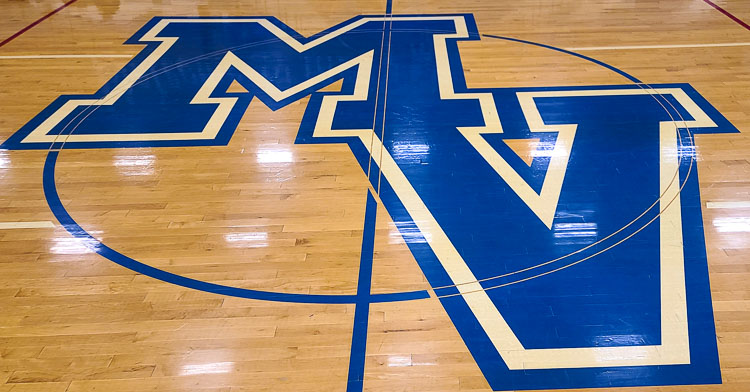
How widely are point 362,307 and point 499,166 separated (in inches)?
71.0

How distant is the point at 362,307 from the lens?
3445 mm

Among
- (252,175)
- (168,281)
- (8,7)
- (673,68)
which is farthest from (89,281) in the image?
(8,7)

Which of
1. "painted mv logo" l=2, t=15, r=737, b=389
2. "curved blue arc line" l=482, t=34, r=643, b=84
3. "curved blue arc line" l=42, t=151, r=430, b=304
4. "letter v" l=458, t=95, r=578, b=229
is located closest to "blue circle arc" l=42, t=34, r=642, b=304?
"curved blue arc line" l=42, t=151, r=430, b=304

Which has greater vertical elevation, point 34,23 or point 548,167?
point 34,23

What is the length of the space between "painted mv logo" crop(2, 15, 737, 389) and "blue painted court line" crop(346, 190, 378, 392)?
196mm

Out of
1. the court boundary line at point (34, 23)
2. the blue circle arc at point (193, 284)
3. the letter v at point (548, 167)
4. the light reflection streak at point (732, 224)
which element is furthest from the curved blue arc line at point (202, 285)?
the court boundary line at point (34, 23)

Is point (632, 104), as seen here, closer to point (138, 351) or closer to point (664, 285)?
point (664, 285)

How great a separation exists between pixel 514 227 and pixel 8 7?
7.86 m

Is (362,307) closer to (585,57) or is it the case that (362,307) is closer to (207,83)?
(207,83)

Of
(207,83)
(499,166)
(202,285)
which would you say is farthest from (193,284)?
(207,83)

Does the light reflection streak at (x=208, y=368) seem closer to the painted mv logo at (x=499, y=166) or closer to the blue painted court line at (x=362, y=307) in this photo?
the blue painted court line at (x=362, y=307)

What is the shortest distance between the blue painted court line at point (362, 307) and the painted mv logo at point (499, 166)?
20 cm

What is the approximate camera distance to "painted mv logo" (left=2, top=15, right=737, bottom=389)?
322cm

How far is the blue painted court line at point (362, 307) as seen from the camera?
304 centimetres
